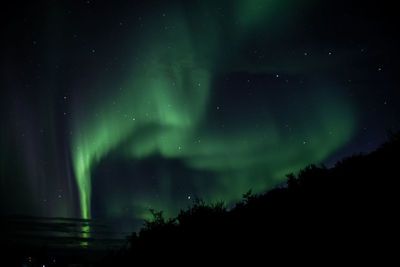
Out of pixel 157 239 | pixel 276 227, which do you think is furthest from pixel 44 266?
pixel 276 227

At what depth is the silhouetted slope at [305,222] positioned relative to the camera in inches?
201

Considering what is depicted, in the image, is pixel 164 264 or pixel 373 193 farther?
pixel 164 264

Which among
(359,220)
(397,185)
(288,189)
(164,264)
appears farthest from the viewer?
(288,189)

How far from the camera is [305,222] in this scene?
605cm

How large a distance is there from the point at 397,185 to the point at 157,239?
7.23 m

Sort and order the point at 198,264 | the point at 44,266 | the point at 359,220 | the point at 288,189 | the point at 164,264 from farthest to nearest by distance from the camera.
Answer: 1. the point at 44,266
2. the point at 288,189
3. the point at 164,264
4. the point at 198,264
5. the point at 359,220

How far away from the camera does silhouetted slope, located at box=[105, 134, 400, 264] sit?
5.12 meters

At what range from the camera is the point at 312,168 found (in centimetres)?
881

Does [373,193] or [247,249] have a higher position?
[373,193]

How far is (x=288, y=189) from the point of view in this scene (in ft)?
27.8

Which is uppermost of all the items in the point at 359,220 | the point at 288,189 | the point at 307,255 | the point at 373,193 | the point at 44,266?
the point at 44,266

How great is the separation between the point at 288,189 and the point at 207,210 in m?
2.89

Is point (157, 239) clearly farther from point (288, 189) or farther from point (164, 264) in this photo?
point (288, 189)

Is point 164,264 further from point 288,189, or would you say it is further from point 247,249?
point 288,189
